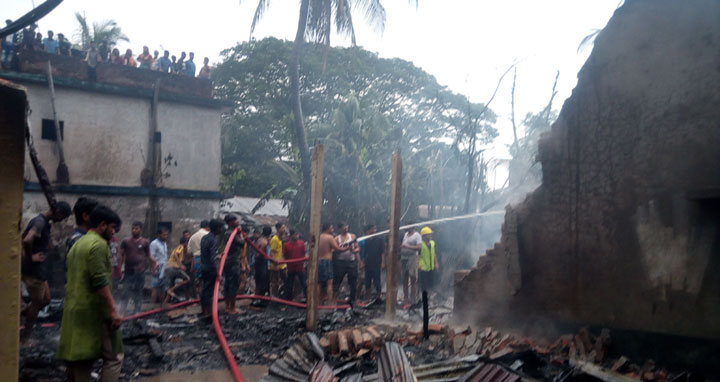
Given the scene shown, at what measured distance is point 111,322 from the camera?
14.0 ft

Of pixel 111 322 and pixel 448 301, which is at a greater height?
pixel 111 322

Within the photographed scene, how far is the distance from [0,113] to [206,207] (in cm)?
1392

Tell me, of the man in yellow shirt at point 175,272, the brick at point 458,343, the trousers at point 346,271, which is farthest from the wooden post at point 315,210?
the man in yellow shirt at point 175,272

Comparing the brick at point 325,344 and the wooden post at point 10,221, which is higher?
the wooden post at point 10,221

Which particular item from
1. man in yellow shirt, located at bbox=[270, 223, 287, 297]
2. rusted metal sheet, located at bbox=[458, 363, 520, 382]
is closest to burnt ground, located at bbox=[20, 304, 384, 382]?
man in yellow shirt, located at bbox=[270, 223, 287, 297]

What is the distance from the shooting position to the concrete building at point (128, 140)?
14.1m

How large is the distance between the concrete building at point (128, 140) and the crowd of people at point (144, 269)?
7.45 ft

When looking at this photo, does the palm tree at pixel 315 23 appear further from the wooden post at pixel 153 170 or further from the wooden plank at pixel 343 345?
the wooden plank at pixel 343 345

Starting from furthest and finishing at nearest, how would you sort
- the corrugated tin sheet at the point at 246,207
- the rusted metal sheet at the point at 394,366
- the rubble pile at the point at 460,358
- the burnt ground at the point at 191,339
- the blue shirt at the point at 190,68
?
1. the corrugated tin sheet at the point at 246,207
2. the blue shirt at the point at 190,68
3. the burnt ground at the point at 191,339
4. the rubble pile at the point at 460,358
5. the rusted metal sheet at the point at 394,366

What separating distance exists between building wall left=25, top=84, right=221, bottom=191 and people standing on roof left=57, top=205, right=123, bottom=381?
11.3 m

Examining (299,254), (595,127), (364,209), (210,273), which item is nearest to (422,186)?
(364,209)

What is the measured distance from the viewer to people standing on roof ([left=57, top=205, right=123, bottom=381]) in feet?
13.8

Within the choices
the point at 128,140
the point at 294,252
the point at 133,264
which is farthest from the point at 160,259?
the point at 128,140

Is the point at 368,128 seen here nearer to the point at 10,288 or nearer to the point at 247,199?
the point at 247,199
